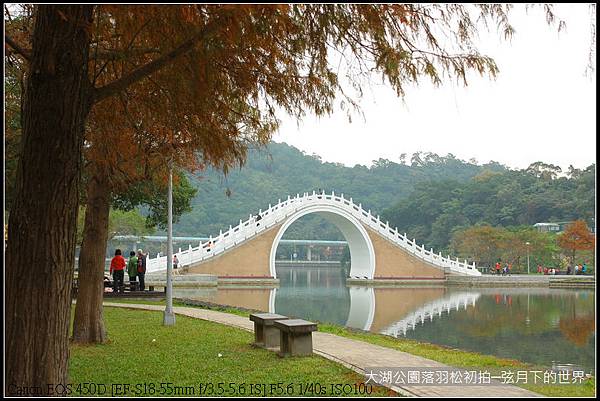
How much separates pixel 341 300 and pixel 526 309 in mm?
6733

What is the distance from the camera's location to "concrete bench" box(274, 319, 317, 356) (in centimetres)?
621

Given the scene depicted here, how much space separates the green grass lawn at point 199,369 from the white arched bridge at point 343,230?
21.4 meters

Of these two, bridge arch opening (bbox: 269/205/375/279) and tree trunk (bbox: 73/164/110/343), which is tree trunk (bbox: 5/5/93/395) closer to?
tree trunk (bbox: 73/164/110/343)

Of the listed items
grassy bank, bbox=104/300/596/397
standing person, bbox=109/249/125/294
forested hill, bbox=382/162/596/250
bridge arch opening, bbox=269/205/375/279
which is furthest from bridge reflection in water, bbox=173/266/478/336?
forested hill, bbox=382/162/596/250

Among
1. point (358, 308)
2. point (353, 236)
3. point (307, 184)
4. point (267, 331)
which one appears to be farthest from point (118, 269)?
point (307, 184)

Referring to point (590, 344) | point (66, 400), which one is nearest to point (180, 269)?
point (590, 344)

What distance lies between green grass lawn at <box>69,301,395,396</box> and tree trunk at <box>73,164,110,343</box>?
21 cm

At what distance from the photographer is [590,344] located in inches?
438

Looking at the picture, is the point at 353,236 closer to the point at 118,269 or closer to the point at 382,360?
the point at 118,269

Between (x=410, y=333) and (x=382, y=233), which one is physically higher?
(x=382, y=233)

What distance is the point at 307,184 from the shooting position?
223ft

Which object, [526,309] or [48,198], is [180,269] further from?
[48,198]

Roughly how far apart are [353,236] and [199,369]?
102 feet

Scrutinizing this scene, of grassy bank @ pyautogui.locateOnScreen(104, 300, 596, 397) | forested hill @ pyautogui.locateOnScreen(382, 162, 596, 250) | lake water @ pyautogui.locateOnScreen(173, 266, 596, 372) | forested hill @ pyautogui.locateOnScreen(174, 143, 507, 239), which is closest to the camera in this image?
grassy bank @ pyautogui.locateOnScreen(104, 300, 596, 397)
